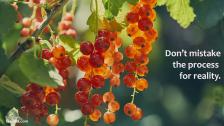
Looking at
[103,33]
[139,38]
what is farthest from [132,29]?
[103,33]

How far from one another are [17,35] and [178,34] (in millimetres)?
3271

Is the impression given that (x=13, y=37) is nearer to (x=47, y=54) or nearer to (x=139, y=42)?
(x=47, y=54)

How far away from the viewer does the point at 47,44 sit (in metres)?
1.75

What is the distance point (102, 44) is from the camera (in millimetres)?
1620

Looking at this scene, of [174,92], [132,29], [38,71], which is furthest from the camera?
[174,92]

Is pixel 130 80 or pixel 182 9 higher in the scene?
pixel 182 9

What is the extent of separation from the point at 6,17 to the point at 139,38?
0.38 m

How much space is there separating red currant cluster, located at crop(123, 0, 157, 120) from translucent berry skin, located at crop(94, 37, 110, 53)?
133 mm

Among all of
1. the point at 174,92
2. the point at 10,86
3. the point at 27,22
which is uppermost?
the point at 27,22

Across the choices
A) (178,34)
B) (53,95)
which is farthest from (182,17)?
(178,34)

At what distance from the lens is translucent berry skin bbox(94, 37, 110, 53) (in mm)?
1614

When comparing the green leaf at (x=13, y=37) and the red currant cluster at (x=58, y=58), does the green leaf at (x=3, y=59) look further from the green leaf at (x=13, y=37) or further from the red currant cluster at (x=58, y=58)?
the green leaf at (x=13, y=37)

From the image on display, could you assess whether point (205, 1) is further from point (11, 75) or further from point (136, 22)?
point (11, 75)

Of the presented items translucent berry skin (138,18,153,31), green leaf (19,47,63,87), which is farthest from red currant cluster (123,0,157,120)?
green leaf (19,47,63,87)
